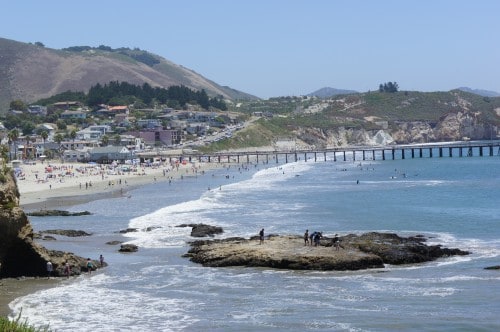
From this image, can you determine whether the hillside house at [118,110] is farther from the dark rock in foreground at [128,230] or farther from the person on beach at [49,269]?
the person on beach at [49,269]

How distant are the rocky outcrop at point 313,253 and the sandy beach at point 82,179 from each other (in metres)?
27.1

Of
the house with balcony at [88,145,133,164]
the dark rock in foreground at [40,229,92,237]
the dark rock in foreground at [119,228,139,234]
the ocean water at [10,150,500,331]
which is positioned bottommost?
the ocean water at [10,150,500,331]

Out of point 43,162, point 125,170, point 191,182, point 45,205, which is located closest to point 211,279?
point 45,205

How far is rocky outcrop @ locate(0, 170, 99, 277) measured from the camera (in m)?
28.3

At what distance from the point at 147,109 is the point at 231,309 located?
153380 mm

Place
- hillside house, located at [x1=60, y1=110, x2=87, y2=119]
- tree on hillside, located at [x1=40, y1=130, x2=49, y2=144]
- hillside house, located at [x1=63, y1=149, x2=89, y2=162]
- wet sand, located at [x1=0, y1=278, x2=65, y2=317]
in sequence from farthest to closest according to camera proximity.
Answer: hillside house, located at [x1=60, y1=110, x2=87, y2=119], tree on hillside, located at [x1=40, y1=130, x2=49, y2=144], hillside house, located at [x1=63, y1=149, x2=89, y2=162], wet sand, located at [x1=0, y1=278, x2=65, y2=317]

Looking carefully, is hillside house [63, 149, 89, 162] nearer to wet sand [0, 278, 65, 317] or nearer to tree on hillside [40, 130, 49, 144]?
tree on hillside [40, 130, 49, 144]

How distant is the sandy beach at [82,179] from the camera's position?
67000 mm

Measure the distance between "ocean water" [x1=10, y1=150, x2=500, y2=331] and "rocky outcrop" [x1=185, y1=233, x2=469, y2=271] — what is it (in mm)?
693

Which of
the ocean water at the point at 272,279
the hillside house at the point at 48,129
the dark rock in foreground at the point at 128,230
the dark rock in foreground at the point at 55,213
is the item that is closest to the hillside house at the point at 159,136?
the hillside house at the point at 48,129

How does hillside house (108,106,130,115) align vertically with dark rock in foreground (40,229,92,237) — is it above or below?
above

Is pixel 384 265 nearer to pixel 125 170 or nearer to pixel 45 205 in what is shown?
pixel 45 205

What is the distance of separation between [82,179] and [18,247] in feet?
190

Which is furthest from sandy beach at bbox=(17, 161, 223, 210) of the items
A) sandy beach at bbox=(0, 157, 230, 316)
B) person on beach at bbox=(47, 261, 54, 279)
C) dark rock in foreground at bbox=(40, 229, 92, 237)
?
person on beach at bbox=(47, 261, 54, 279)
